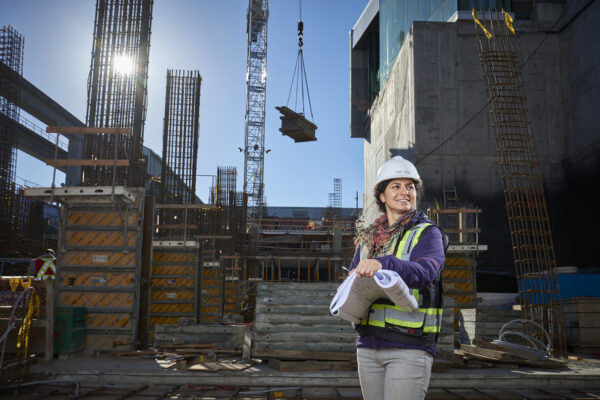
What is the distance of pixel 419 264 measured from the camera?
239 cm

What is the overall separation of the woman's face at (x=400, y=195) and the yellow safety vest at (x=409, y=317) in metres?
0.19

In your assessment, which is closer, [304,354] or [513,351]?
[304,354]

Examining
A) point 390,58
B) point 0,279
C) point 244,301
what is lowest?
point 244,301

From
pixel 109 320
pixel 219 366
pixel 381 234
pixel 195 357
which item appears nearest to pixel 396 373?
pixel 381 234

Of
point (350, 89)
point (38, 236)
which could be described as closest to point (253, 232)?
point (38, 236)

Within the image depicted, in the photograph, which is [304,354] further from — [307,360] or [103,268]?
[103,268]

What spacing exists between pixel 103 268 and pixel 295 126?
7.78m

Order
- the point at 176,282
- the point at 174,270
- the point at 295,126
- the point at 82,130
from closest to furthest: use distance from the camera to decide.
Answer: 1. the point at 82,130
2. the point at 176,282
3. the point at 174,270
4. the point at 295,126

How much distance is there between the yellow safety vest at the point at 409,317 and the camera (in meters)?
2.46

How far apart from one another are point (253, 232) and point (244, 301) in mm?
10122

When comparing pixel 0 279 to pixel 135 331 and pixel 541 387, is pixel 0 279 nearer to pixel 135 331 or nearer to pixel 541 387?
pixel 135 331

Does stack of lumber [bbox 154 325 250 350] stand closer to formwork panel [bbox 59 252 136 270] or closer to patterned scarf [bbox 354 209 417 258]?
formwork panel [bbox 59 252 136 270]

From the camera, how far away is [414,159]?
26.5 metres

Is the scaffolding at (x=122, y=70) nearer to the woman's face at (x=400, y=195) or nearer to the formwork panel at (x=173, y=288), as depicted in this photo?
the formwork panel at (x=173, y=288)
